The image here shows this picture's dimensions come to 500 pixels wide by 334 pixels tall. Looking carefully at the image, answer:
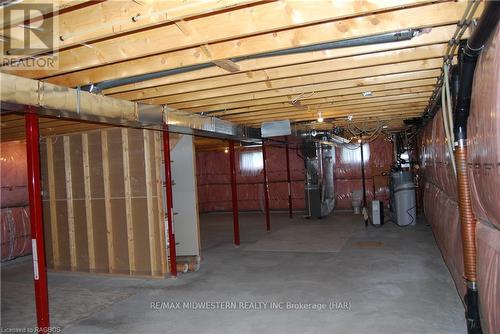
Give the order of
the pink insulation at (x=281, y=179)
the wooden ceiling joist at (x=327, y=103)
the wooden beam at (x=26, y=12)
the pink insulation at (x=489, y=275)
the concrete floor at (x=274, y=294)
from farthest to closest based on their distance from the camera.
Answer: the pink insulation at (x=281, y=179)
the wooden ceiling joist at (x=327, y=103)
the concrete floor at (x=274, y=294)
the pink insulation at (x=489, y=275)
the wooden beam at (x=26, y=12)

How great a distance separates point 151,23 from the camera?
7.43 feet

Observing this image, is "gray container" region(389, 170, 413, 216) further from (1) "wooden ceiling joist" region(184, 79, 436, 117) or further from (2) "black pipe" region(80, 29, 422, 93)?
(2) "black pipe" region(80, 29, 422, 93)

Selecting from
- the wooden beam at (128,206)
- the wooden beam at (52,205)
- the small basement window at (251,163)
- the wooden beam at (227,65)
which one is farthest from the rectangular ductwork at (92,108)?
the small basement window at (251,163)

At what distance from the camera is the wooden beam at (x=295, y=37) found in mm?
2496

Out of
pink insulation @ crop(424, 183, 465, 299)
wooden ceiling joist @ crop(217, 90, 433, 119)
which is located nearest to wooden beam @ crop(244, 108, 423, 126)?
wooden ceiling joist @ crop(217, 90, 433, 119)

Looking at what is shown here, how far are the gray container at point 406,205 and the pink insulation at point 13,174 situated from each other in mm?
8010

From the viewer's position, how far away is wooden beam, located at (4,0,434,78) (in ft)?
7.54

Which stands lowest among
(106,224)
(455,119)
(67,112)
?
(106,224)

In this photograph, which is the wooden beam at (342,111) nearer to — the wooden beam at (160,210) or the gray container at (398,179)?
the wooden beam at (160,210)

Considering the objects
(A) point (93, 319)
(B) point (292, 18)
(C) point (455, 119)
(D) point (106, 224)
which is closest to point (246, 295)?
(A) point (93, 319)

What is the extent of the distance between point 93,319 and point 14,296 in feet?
5.61

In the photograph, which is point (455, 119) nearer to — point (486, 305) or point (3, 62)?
point (486, 305)

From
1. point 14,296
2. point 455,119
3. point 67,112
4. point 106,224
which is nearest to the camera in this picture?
point 455,119

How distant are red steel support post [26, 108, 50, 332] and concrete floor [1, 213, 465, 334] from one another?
644mm
